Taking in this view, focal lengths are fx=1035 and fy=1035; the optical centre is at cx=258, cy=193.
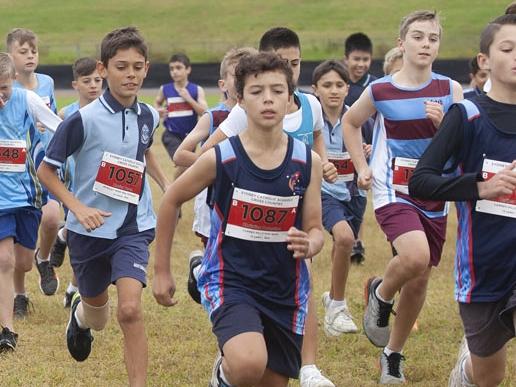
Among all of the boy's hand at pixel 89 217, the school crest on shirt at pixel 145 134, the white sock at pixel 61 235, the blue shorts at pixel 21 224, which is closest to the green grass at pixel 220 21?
the white sock at pixel 61 235

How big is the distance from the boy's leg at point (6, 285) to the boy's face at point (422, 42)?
2970 mm

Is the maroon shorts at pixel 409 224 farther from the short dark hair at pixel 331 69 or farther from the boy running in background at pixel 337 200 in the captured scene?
the short dark hair at pixel 331 69

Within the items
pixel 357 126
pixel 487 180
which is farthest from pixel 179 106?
pixel 487 180

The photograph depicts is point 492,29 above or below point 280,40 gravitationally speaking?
above

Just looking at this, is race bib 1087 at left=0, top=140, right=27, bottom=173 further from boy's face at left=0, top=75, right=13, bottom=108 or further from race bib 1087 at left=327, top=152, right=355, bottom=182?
race bib 1087 at left=327, top=152, right=355, bottom=182

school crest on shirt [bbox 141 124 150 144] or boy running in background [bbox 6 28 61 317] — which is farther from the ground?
school crest on shirt [bbox 141 124 150 144]

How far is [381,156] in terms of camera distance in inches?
245

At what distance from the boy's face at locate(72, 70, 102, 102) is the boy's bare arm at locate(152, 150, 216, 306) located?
3877 millimetres

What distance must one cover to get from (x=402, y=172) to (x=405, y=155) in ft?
0.36

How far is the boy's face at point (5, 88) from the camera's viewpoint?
22.9 feet

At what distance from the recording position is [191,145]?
6695 millimetres

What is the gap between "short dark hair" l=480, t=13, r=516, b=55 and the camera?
175 inches

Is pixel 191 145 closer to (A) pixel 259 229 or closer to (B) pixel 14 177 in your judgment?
(B) pixel 14 177

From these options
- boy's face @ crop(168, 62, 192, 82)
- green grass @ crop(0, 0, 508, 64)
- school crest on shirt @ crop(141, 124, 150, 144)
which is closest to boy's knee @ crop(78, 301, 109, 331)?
school crest on shirt @ crop(141, 124, 150, 144)
